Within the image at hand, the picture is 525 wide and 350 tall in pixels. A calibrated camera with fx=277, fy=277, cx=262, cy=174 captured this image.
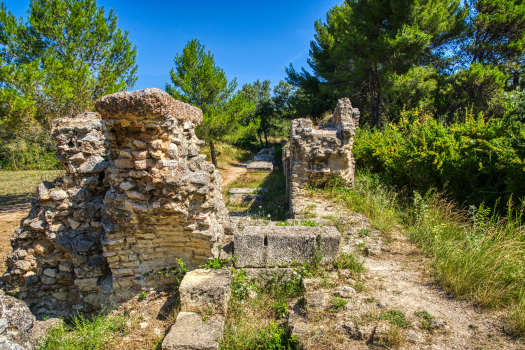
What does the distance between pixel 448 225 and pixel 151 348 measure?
457 centimetres

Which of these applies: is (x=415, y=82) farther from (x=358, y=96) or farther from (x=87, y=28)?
(x=87, y=28)

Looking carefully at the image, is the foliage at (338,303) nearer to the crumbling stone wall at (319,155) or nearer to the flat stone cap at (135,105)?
the flat stone cap at (135,105)

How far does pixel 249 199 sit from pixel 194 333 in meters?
6.25

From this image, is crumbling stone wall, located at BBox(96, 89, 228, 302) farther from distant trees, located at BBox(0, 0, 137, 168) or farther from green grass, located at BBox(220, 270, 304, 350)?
distant trees, located at BBox(0, 0, 137, 168)

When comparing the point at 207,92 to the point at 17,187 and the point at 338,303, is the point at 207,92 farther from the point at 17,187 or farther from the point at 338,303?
the point at 338,303

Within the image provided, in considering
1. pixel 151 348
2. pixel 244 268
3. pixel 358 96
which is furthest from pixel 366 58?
pixel 151 348

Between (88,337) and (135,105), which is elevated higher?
(135,105)

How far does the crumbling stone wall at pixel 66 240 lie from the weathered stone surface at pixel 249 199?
5.15 m

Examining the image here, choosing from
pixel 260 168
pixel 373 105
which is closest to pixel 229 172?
pixel 260 168

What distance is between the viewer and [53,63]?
7691 mm

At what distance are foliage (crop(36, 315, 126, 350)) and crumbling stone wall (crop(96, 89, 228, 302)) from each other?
485mm

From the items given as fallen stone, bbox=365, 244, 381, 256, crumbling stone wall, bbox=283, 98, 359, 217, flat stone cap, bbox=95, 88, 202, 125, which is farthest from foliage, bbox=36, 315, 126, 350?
Result: crumbling stone wall, bbox=283, 98, 359, 217

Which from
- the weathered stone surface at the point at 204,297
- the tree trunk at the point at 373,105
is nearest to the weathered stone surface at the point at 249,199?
the weathered stone surface at the point at 204,297

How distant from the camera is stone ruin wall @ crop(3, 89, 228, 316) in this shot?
10.2ft
